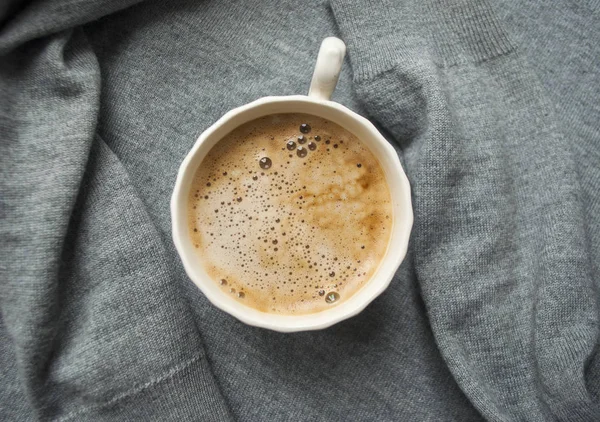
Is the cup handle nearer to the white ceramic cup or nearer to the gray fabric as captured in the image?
the white ceramic cup

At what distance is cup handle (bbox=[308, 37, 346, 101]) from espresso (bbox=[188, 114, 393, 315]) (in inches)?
2.1

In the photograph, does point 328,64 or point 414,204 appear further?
point 414,204

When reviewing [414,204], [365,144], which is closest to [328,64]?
[365,144]

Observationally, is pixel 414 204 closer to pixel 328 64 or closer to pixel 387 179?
pixel 387 179

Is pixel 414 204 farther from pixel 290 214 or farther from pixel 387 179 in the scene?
pixel 290 214

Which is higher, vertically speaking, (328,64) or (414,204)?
(328,64)

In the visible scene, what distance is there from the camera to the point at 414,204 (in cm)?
76

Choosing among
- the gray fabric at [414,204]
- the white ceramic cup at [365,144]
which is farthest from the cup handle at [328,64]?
the gray fabric at [414,204]

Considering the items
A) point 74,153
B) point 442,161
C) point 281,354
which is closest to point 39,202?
point 74,153

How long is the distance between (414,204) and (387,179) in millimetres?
73

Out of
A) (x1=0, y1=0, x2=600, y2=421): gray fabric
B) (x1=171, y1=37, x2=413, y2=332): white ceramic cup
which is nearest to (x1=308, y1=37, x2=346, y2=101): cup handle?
(x1=171, y1=37, x2=413, y2=332): white ceramic cup

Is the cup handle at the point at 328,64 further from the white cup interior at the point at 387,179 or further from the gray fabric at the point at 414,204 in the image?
the gray fabric at the point at 414,204

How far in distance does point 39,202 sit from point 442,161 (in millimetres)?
518

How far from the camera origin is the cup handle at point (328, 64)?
631 mm
